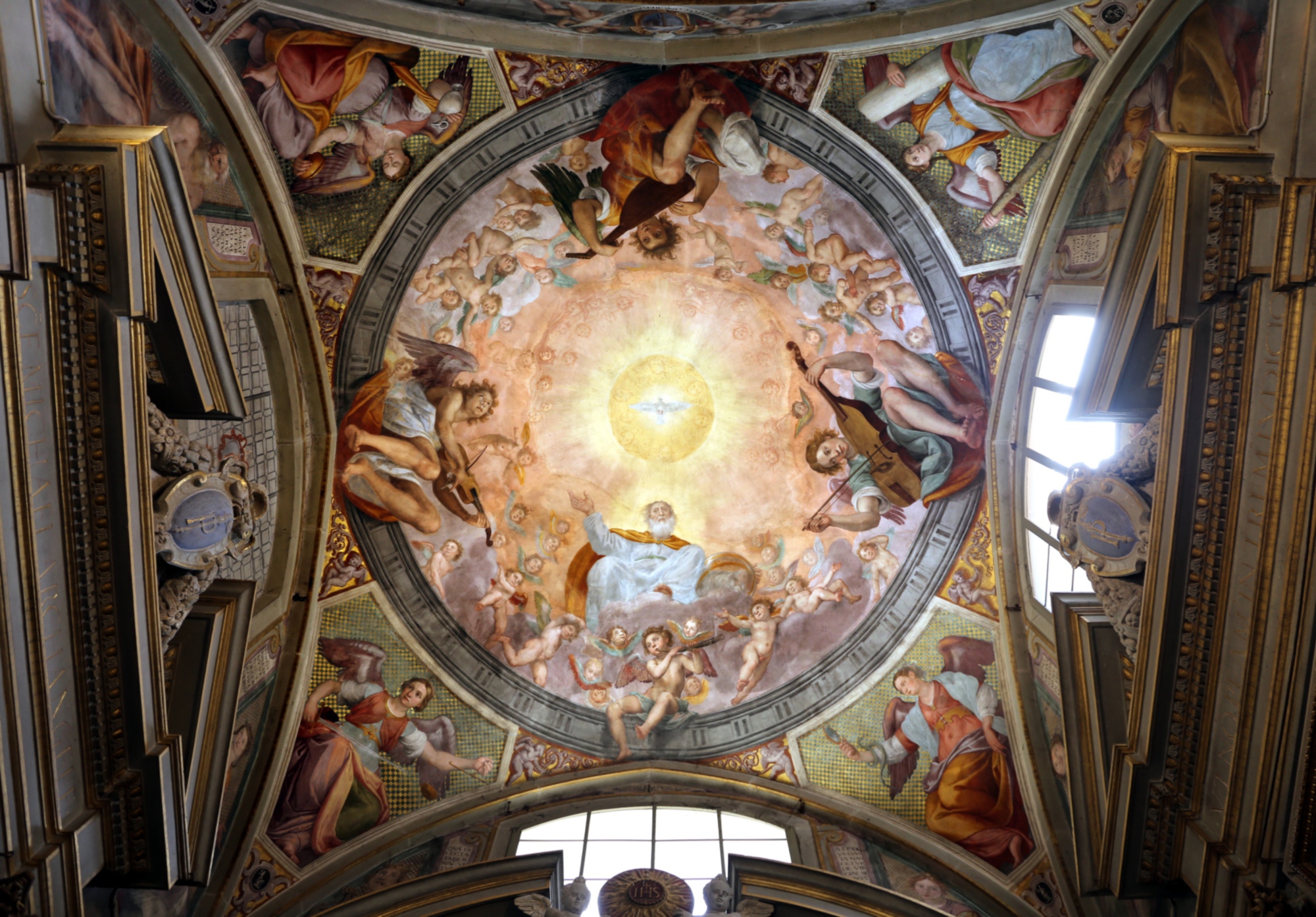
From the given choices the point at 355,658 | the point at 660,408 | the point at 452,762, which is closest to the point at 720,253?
the point at 660,408

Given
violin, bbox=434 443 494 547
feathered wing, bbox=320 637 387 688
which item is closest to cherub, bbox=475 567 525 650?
violin, bbox=434 443 494 547

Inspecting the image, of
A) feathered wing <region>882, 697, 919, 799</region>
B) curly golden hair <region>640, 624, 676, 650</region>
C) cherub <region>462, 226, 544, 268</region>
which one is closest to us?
cherub <region>462, 226, 544, 268</region>

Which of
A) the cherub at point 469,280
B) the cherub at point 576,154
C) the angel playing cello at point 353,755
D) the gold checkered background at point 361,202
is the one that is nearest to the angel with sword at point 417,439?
the cherub at point 469,280

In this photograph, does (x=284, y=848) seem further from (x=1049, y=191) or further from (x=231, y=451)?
(x=1049, y=191)

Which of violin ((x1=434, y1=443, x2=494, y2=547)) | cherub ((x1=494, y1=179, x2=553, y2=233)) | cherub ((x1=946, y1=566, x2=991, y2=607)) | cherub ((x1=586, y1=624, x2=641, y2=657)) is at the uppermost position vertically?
cherub ((x1=494, y1=179, x2=553, y2=233))

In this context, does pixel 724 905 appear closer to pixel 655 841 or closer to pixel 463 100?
pixel 655 841

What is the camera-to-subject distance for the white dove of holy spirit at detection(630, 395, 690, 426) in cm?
1512

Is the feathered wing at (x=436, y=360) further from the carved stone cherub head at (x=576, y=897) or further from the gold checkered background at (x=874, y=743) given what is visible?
the gold checkered background at (x=874, y=743)

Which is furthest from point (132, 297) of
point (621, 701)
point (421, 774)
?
point (621, 701)

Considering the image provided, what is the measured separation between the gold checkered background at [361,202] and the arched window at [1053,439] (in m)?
7.24

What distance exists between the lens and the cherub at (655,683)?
1455cm

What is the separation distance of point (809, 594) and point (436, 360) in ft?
21.3

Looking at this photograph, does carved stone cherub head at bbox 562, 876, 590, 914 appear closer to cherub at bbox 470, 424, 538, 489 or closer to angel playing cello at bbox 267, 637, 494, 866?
angel playing cello at bbox 267, 637, 494, 866

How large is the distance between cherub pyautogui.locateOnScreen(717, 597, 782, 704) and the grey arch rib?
293mm
